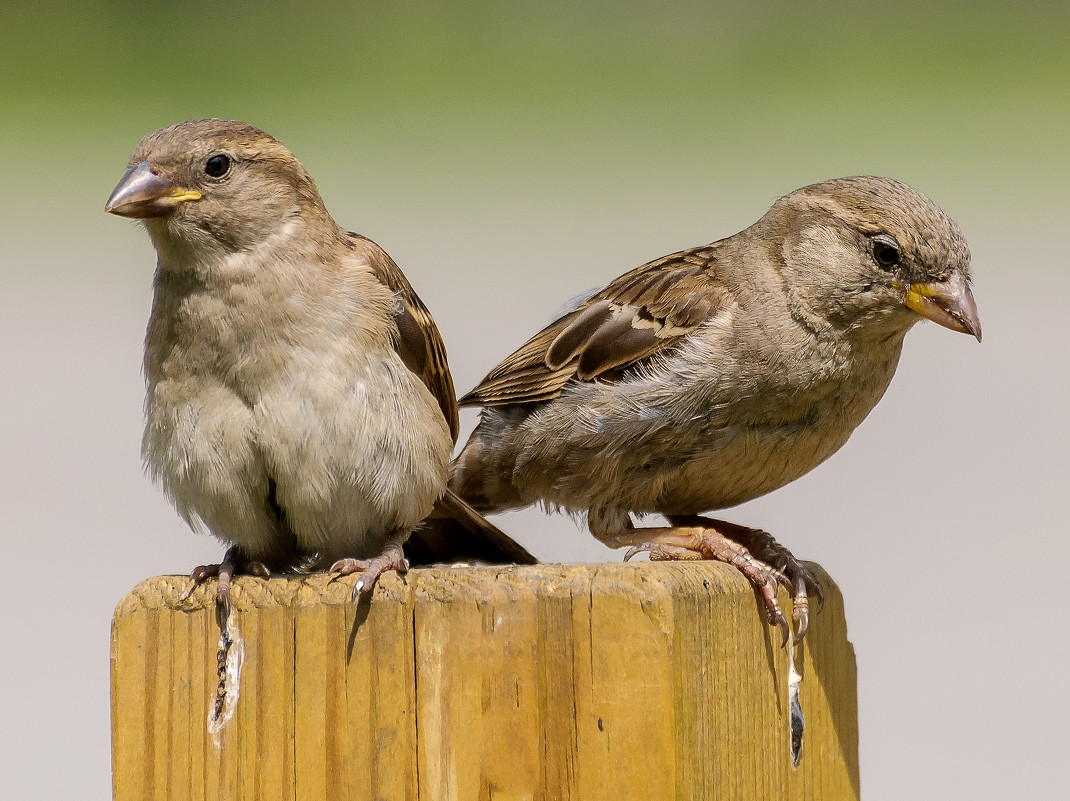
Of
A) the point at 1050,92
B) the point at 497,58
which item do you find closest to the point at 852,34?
the point at 1050,92

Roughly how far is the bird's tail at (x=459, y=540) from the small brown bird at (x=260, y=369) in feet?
0.96

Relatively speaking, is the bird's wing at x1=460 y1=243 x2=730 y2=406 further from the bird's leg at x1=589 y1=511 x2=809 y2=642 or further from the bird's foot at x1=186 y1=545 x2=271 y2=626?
the bird's foot at x1=186 y1=545 x2=271 y2=626

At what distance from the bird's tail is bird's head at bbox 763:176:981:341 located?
0.97 m

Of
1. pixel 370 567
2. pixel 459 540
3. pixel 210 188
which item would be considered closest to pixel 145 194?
pixel 210 188

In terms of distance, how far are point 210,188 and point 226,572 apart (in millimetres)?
966

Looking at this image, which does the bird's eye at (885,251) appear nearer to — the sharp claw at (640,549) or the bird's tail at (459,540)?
the sharp claw at (640,549)

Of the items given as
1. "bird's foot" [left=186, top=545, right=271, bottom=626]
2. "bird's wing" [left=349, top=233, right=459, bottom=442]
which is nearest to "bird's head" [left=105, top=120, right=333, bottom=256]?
"bird's wing" [left=349, top=233, right=459, bottom=442]

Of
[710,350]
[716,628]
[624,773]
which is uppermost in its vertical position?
[710,350]

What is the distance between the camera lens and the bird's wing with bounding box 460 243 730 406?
383 cm

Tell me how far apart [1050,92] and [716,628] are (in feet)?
15.0

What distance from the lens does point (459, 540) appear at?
3762 mm

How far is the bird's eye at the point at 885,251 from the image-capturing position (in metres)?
3.43

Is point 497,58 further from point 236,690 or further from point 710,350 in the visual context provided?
point 236,690

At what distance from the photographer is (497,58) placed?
5832mm
